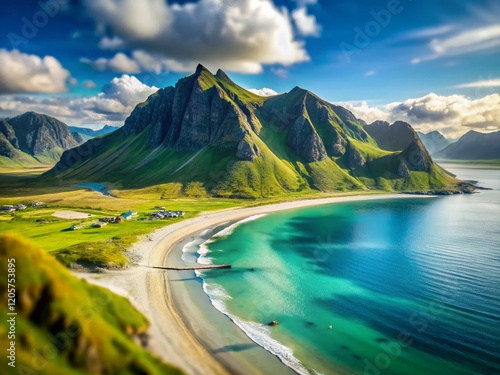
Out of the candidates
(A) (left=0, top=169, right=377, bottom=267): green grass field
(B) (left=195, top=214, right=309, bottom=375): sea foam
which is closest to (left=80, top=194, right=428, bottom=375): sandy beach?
(B) (left=195, top=214, right=309, bottom=375): sea foam

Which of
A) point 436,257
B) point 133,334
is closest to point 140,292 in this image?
point 133,334

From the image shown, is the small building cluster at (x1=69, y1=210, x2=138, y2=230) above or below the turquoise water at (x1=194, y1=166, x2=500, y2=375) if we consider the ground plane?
above

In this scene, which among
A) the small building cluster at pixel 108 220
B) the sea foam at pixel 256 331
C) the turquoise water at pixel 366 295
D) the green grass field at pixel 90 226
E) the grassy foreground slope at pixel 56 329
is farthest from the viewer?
the small building cluster at pixel 108 220

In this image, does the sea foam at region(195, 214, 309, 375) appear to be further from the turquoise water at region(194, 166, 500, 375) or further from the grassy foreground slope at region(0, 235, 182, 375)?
the grassy foreground slope at region(0, 235, 182, 375)

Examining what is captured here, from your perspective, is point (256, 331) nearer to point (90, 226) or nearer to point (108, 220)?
point (90, 226)

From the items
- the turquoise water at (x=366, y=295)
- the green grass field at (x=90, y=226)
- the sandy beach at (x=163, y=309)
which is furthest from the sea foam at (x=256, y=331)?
the green grass field at (x=90, y=226)

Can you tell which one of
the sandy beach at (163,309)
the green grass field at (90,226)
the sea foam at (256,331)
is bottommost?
the sea foam at (256,331)

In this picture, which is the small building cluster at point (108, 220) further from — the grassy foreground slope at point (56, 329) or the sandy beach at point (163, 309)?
the grassy foreground slope at point (56, 329)
